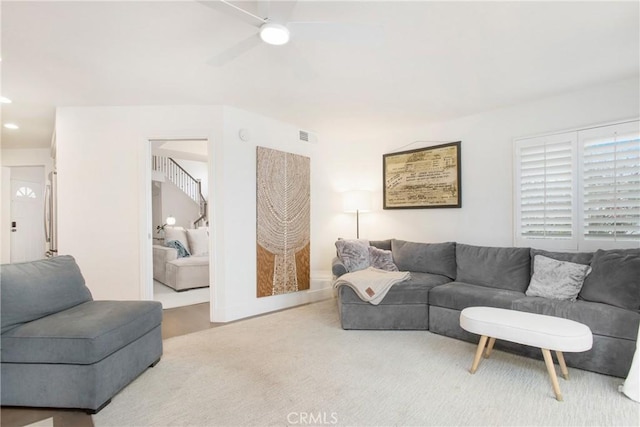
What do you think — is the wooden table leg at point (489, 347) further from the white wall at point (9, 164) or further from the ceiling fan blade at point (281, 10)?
the white wall at point (9, 164)

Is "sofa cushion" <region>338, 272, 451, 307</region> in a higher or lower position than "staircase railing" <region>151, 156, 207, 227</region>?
lower

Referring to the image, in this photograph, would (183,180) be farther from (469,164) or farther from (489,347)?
(489,347)

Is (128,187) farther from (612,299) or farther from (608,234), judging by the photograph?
(608,234)

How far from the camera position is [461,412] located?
6.05ft

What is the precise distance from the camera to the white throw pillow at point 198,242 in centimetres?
610

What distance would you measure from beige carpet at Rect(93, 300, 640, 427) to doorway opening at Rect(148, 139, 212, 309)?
67.1 inches

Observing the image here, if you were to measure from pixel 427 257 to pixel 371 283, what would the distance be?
3.10ft

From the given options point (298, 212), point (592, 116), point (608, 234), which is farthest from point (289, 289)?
point (592, 116)

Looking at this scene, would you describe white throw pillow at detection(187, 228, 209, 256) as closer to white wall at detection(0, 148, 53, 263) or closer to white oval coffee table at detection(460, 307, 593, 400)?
white wall at detection(0, 148, 53, 263)

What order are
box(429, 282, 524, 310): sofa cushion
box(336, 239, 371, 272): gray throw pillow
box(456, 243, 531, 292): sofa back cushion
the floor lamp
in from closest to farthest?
box(429, 282, 524, 310): sofa cushion, box(456, 243, 531, 292): sofa back cushion, box(336, 239, 371, 272): gray throw pillow, the floor lamp

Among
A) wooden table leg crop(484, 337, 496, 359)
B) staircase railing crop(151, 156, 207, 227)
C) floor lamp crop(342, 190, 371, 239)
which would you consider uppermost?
staircase railing crop(151, 156, 207, 227)

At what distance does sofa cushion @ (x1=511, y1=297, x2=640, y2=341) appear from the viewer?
2.20 metres

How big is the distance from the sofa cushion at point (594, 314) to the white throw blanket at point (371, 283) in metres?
1.09

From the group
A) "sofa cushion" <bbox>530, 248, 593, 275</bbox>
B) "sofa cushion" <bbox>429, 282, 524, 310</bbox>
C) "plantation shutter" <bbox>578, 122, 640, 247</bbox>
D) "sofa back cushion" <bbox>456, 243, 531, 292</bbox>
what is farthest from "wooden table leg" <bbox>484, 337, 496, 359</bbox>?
"plantation shutter" <bbox>578, 122, 640, 247</bbox>
